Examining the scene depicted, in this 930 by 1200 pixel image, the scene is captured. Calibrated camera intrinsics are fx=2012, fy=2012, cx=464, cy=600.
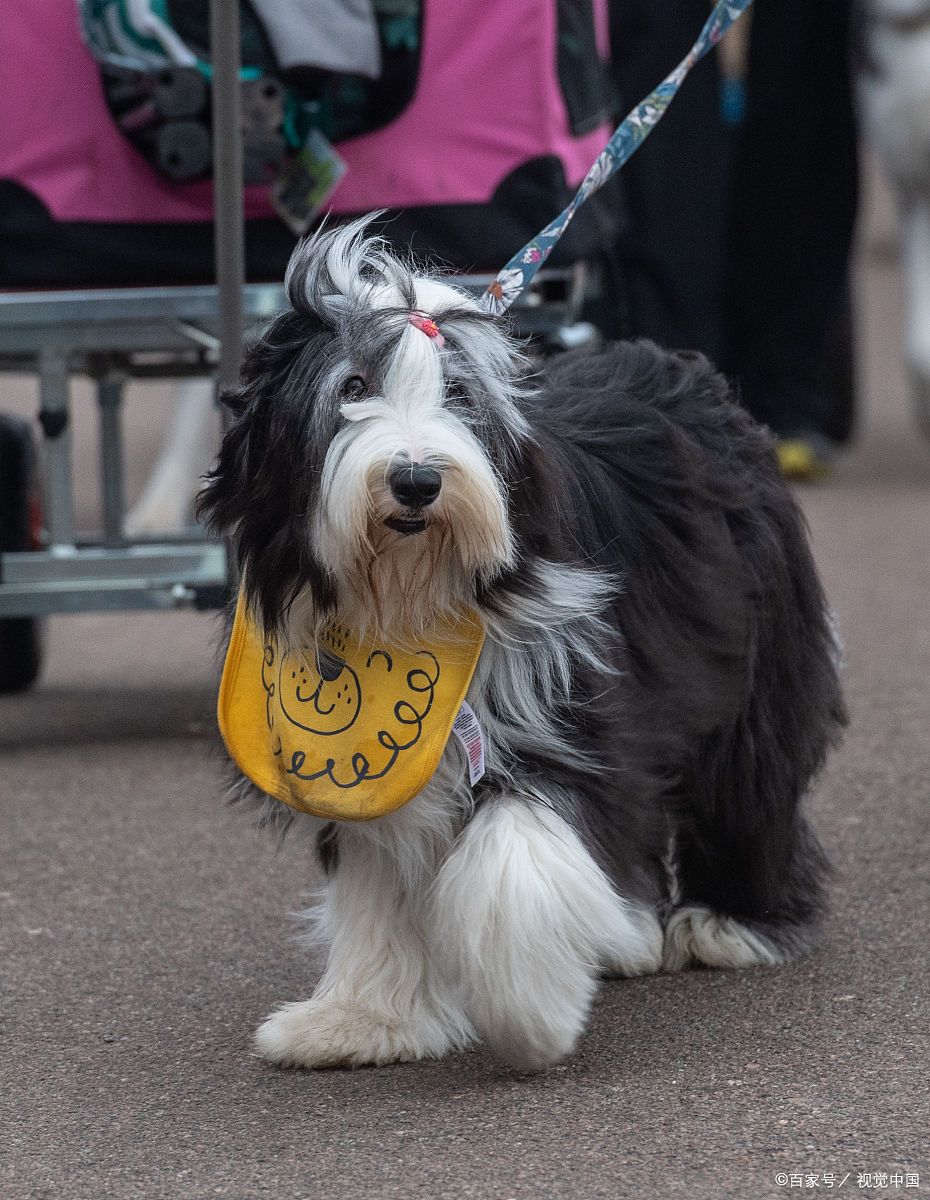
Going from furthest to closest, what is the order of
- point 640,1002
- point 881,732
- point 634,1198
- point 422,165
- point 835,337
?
1. point 835,337
2. point 881,732
3. point 422,165
4. point 640,1002
5. point 634,1198

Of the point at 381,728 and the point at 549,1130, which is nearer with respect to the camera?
the point at 549,1130

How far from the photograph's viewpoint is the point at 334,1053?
3000 millimetres

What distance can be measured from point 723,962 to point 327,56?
6.89 ft

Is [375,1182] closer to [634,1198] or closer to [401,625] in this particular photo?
[634,1198]

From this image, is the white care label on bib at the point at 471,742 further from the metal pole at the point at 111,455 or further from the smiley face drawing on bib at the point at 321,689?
the metal pole at the point at 111,455

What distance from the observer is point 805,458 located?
855cm

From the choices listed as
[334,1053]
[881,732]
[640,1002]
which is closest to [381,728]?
[334,1053]

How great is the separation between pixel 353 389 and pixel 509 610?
392 mm

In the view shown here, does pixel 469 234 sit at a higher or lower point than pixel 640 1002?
higher

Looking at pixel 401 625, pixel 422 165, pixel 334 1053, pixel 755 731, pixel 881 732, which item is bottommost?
pixel 881 732

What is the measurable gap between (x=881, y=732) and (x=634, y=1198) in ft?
8.48

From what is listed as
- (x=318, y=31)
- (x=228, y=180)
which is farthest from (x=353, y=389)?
(x=318, y=31)

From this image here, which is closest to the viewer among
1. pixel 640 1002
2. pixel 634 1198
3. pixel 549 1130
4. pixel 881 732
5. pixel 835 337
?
pixel 634 1198

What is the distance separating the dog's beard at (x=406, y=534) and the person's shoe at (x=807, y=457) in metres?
5.82
